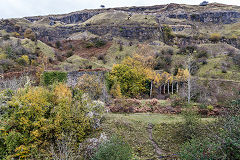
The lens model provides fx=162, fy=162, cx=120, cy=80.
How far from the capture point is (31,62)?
3706 centimetres

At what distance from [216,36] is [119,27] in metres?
31.5

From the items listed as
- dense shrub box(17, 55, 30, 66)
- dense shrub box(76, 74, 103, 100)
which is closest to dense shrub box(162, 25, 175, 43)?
dense shrub box(76, 74, 103, 100)

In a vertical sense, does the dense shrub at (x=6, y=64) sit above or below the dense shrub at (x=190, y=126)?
above

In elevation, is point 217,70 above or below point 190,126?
below

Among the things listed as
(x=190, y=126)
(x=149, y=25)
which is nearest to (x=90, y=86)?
(x=190, y=126)

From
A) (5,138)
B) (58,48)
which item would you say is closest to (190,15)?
(58,48)

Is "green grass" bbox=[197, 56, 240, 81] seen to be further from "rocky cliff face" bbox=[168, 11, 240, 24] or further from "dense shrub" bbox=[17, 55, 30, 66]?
"rocky cliff face" bbox=[168, 11, 240, 24]

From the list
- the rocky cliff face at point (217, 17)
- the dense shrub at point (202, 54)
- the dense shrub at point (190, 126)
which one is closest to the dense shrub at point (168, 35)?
the dense shrub at point (202, 54)

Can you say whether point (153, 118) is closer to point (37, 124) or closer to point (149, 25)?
point (37, 124)

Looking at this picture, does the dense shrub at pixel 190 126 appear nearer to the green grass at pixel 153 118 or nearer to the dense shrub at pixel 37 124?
the green grass at pixel 153 118

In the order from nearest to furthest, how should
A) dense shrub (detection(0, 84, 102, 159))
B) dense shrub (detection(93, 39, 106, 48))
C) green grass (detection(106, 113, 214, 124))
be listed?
dense shrub (detection(0, 84, 102, 159)), green grass (detection(106, 113, 214, 124)), dense shrub (detection(93, 39, 106, 48))

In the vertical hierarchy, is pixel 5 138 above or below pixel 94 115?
above

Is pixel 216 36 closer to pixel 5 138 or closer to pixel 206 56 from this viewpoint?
pixel 206 56

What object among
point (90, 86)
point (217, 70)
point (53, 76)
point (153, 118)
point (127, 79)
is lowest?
point (153, 118)
